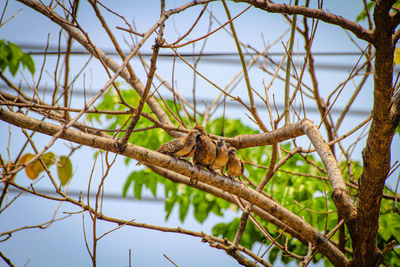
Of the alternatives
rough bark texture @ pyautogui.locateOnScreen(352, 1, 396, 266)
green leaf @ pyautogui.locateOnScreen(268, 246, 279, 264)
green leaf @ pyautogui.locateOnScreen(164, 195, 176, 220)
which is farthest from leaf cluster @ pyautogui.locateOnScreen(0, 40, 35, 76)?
rough bark texture @ pyautogui.locateOnScreen(352, 1, 396, 266)

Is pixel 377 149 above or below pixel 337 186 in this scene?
above

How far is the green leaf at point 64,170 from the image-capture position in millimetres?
3680

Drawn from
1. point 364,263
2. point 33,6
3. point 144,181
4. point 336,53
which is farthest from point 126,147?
point 336,53

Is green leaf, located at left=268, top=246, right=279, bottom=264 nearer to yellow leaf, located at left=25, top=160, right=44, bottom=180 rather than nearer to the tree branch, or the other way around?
yellow leaf, located at left=25, top=160, right=44, bottom=180

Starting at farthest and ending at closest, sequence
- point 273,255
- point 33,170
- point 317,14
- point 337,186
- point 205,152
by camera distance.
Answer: point 273,255 < point 33,170 < point 205,152 < point 337,186 < point 317,14

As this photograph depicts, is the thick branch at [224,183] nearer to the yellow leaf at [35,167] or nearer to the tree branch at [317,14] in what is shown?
the tree branch at [317,14]

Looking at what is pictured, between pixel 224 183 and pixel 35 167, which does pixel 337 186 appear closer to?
pixel 224 183

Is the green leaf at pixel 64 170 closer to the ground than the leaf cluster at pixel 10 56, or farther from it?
closer to the ground

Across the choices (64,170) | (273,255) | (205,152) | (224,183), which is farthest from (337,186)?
(64,170)

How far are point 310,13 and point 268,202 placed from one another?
1414 millimetres

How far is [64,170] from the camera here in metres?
3.71

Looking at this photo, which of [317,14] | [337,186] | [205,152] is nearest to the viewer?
[317,14]

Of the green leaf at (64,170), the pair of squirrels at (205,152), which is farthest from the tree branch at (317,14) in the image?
the green leaf at (64,170)

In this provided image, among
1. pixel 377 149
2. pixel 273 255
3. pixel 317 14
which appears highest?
pixel 317 14
